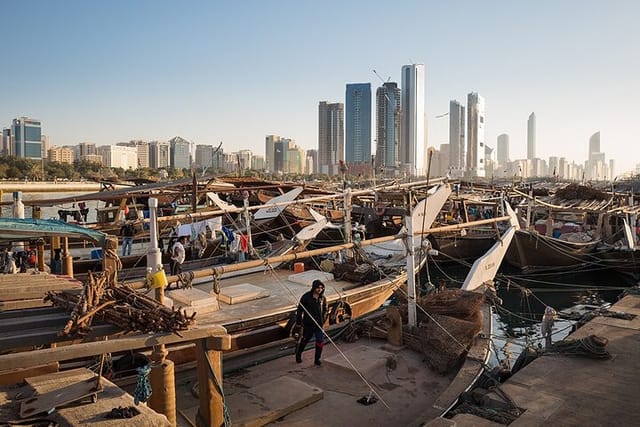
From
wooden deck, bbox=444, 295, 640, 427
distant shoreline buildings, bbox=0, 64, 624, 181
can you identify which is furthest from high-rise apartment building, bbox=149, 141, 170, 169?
wooden deck, bbox=444, 295, 640, 427

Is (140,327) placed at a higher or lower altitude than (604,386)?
higher

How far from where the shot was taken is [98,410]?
12.2 feet

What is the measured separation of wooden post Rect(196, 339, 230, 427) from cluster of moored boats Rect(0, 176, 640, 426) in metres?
0.18

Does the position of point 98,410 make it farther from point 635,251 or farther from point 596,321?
point 635,251

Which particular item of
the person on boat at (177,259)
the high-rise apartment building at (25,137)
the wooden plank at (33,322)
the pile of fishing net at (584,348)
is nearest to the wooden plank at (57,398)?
the wooden plank at (33,322)

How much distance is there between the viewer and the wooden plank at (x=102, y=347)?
348cm

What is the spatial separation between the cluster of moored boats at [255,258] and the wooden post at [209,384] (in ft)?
0.60

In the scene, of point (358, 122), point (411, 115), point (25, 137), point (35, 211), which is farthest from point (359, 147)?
point (25, 137)

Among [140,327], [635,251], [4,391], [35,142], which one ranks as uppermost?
[35,142]

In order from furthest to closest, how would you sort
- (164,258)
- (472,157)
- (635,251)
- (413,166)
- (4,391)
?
1. (472,157)
2. (413,166)
3. (635,251)
4. (164,258)
5. (4,391)

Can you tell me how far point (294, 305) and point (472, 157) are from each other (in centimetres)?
7239

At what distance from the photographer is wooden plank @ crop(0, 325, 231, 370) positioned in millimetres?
3477

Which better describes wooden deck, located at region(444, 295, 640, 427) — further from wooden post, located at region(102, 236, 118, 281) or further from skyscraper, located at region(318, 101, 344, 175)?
skyscraper, located at region(318, 101, 344, 175)

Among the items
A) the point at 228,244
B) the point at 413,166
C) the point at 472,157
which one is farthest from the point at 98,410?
the point at 472,157
